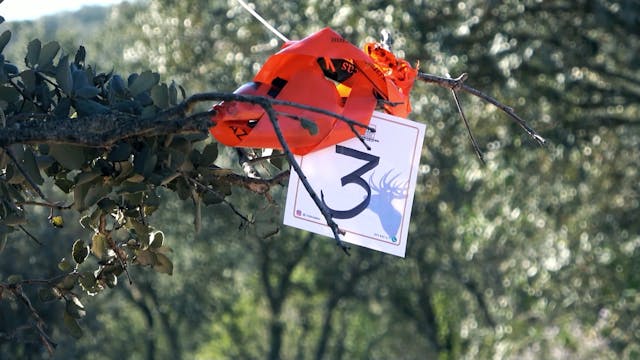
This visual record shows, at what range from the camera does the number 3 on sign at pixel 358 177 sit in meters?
2.71

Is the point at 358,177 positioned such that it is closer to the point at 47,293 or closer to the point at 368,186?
the point at 368,186

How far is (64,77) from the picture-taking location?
2.70m

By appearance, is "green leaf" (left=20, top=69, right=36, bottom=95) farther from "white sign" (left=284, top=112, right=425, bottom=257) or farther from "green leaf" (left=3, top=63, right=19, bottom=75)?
"white sign" (left=284, top=112, right=425, bottom=257)

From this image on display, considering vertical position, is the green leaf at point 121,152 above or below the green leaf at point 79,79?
below

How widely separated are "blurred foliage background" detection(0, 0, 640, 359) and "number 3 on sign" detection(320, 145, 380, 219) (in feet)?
1.71

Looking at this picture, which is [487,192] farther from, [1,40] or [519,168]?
[1,40]

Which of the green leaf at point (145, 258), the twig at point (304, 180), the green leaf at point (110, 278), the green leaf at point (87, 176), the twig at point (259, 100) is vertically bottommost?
the green leaf at point (110, 278)

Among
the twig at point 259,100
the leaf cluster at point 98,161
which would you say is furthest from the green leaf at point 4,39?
the twig at point 259,100

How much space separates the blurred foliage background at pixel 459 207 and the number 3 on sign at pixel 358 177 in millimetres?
520

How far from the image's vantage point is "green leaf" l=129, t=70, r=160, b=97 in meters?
2.80

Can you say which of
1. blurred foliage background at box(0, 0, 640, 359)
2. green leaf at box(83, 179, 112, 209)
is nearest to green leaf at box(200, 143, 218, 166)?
green leaf at box(83, 179, 112, 209)

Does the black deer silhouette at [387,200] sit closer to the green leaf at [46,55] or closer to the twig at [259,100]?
the twig at [259,100]

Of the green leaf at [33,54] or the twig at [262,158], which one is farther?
the twig at [262,158]

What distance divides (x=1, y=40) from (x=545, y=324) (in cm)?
968
